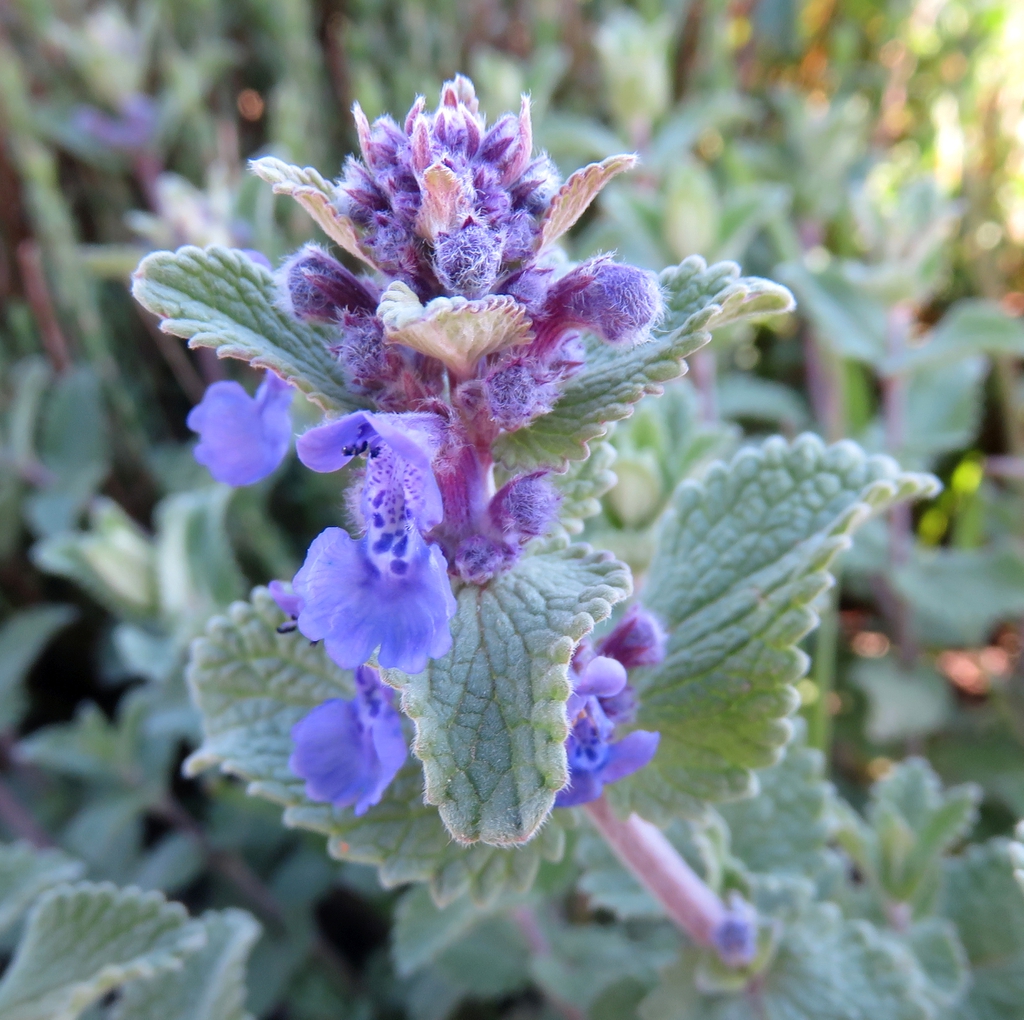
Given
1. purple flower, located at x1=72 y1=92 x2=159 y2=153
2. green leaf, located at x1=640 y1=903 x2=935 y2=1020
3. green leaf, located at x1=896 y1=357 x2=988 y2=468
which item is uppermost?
purple flower, located at x1=72 y1=92 x2=159 y2=153

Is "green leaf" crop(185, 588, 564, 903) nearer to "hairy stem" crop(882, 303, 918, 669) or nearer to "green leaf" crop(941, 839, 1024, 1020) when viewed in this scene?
"green leaf" crop(941, 839, 1024, 1020)

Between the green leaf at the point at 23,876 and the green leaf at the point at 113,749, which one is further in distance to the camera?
the green leaf at the point at 113,749

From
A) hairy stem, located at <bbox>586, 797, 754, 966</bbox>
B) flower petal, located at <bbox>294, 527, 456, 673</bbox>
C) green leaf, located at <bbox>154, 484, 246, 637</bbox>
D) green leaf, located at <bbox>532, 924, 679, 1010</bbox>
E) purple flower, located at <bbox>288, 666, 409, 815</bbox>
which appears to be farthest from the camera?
green leaf, located at <bbox>154, 484, 246, 637</bbox>

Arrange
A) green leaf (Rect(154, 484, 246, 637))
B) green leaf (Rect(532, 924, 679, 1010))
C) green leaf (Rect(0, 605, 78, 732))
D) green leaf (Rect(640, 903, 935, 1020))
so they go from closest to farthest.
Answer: green leaf (Rect(640, 903, 935, 1020))
green leaf (Rect(532, 924, 679, 1010))
green leaf (Rect(154, 484, 246, 637))
green leaf (Rect(0, 605, 78, 732))

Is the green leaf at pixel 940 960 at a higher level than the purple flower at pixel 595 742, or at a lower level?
lower

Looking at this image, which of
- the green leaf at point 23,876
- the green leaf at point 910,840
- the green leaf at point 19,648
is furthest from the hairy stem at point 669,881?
the green leaf at point 19,648

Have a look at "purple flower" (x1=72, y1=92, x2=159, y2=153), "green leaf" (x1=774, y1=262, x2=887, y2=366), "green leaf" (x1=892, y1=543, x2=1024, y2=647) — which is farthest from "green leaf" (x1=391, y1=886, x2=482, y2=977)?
"purple flower" (x1=72, y1=92, x2=159, y2=153)

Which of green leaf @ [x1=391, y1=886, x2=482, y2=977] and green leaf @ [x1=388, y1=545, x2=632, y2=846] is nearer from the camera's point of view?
green leaf @ [x1=388, y1=545, x2=632, y2=846]

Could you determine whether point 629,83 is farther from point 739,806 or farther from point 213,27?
point 739,806

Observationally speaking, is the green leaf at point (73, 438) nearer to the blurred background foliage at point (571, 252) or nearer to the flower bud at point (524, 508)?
the blurred background foliage at point (571, 252)
